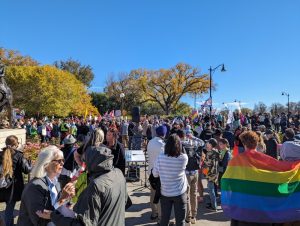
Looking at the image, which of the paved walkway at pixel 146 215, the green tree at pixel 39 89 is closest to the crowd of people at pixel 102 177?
the paved walkway at pixel 146 215

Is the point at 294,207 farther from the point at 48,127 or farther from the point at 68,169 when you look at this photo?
the point at 48,127

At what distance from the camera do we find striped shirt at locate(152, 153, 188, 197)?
4.97m

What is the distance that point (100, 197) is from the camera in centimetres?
270

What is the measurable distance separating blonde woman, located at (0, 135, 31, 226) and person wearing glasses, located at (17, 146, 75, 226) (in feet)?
8.46

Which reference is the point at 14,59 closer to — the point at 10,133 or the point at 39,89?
the point at 39,89

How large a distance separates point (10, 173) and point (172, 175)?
2.88 metres

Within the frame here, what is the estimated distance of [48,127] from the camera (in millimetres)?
21672

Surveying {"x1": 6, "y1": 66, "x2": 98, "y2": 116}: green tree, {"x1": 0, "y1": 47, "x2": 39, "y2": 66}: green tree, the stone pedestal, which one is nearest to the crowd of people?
the stone pedestal

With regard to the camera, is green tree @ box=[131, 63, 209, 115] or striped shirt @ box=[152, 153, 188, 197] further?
green tree @ box=[131, 63, 209, 115]

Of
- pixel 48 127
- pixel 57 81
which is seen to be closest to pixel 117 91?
pixel 57 81

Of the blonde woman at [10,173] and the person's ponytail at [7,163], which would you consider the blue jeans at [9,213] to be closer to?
the blonde woman at [10,173]

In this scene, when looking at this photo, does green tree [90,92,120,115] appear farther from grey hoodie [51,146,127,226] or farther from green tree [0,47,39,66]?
grey hoodie [51,146,127,226]

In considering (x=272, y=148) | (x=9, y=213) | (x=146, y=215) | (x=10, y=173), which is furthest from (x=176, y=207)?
(x=272, y=148)

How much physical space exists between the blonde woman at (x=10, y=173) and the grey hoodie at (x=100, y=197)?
3.30 metres
